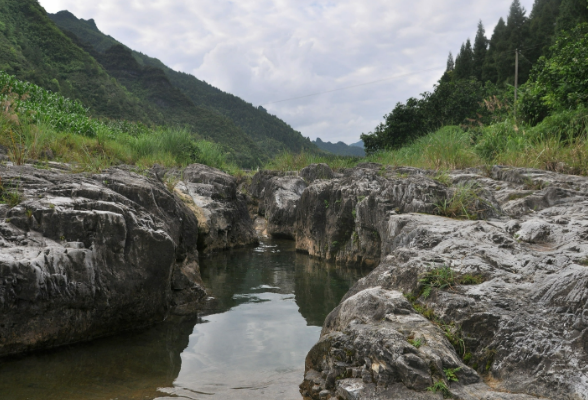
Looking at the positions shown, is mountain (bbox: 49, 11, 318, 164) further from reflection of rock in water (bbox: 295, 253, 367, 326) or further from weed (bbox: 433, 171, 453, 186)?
weed (bbox: 433, 171, 453, 186)

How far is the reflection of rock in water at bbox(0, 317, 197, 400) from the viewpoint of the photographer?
3090 millimetres

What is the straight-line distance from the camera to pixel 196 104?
6988 cm

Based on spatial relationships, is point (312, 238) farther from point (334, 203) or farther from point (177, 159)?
point (177, 159)

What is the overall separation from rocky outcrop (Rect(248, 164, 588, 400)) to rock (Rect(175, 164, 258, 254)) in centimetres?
516

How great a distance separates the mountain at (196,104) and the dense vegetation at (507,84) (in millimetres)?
23751

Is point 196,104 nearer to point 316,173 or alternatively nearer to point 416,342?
point 316,173

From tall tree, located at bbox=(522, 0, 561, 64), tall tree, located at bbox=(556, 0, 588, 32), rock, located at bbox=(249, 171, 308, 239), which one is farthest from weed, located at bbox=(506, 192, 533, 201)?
tall tree, located at bbox=(522, 0, 561, 64)

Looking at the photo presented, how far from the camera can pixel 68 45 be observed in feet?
174

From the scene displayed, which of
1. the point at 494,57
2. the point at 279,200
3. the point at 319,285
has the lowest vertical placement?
the point at 319,285

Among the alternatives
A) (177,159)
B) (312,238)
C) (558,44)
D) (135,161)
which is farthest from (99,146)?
(558,44)

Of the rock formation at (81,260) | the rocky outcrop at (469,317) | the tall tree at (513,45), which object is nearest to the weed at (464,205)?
the rocky outcrop at (469,317)

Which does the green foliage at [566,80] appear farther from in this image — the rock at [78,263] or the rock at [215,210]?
the rock at [78,263]

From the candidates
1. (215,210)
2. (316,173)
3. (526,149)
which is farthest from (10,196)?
(316,173)

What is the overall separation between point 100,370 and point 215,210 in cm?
616
